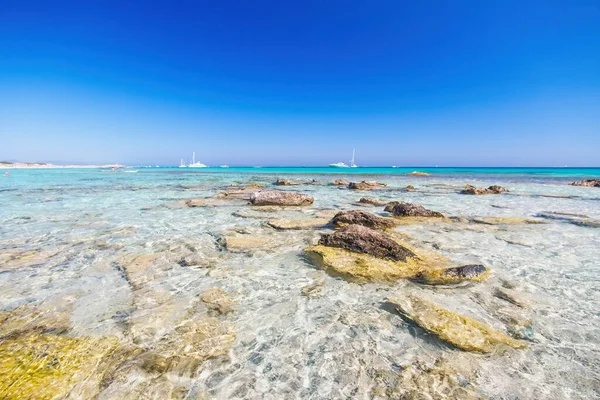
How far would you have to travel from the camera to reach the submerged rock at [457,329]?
314 centimetres

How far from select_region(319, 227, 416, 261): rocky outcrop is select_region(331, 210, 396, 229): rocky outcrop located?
2.15 meters

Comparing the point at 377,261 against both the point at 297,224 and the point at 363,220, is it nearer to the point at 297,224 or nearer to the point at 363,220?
the point at 363,220

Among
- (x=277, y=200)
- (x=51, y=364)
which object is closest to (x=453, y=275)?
(x=51, y=364)

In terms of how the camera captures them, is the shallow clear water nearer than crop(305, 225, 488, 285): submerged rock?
Yes

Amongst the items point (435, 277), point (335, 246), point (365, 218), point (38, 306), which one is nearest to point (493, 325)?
point (435, 277)

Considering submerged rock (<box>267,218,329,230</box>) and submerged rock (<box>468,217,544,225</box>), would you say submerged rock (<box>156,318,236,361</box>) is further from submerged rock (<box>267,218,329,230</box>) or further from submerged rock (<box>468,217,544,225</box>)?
submerged rock (<box>468,217,544,225</box>)

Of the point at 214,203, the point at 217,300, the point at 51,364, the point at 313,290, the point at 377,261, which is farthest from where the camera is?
the point at 214,203

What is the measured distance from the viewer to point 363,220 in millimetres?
8586

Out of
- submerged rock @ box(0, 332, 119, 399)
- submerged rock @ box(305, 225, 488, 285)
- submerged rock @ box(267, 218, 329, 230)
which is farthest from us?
submerged rock @ box(267, 218, 329, 230)

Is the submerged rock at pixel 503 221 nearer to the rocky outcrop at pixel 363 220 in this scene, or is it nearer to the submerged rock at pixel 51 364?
the rocky outcrop at pixel 363 220

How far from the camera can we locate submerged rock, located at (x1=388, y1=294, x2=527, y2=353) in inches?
124

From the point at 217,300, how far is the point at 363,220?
546 centimetres

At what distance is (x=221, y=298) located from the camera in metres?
4.28

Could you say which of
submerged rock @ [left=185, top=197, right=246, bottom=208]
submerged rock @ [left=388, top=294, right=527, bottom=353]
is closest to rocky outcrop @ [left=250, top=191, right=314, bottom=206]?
submerged rock @ [left=185, top=197, right=246, bottom=208]
